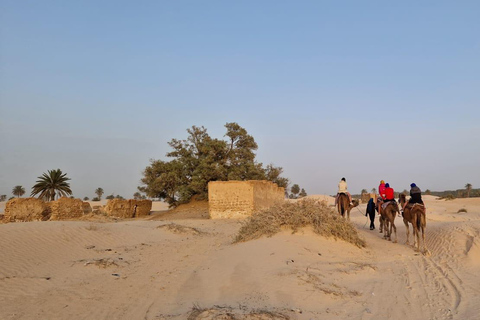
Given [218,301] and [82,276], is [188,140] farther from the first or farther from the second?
[218,301]

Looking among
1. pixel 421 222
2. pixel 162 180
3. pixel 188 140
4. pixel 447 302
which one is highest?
pixel 188 140

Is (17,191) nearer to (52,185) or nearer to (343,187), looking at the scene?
(52,185)

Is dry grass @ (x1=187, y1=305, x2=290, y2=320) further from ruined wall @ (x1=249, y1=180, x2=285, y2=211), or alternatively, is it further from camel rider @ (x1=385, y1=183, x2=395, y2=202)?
ruined wall @ (x1=249, y1=180, x2=285, y2=211)

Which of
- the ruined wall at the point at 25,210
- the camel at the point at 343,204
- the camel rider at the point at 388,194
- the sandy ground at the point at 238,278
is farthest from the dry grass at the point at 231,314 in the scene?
the ruined wall at the point at 25,210

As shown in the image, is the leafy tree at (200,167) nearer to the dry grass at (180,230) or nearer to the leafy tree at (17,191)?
the dry grass at (180,230)

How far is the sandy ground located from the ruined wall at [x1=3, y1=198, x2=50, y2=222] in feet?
31.0

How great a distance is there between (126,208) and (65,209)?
8.37 meters

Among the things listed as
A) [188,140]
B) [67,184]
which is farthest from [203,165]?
[67,184]

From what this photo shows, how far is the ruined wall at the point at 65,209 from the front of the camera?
73.8ft

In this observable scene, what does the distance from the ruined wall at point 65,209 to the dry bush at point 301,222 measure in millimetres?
14759

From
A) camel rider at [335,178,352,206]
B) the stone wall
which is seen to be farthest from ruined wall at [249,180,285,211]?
camel rider at [335,178,352,206]

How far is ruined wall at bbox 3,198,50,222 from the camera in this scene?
20833 mm

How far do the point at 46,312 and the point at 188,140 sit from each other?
28.8m

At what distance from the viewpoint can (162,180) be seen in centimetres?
3316
